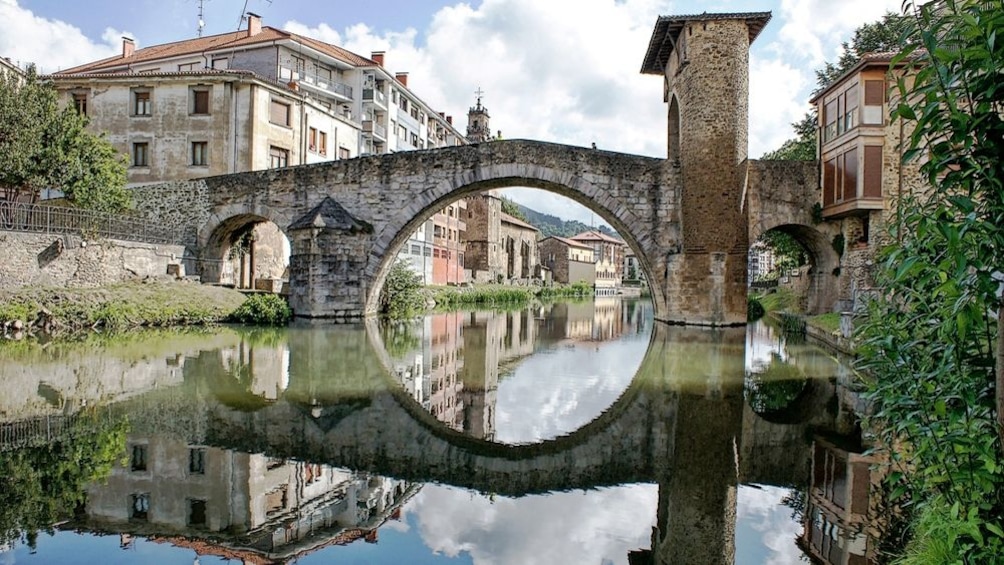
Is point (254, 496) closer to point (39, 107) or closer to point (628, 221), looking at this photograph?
point (628, 221)

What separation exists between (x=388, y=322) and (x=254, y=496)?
15397mm

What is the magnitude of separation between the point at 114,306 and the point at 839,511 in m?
16.0

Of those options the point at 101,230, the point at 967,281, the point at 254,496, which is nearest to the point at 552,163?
the point at 101,230

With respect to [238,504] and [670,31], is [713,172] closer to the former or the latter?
[670,31]

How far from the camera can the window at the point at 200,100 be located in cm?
2442

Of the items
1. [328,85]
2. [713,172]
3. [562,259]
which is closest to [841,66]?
[713,172]

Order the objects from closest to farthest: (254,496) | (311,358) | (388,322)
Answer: (254,496)
(311,358)
(388,322)

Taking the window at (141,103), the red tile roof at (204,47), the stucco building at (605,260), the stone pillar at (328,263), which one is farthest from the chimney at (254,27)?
the stucco building at (605,260)

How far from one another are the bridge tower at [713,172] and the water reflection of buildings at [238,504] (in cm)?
1468

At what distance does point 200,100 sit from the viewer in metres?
24.5

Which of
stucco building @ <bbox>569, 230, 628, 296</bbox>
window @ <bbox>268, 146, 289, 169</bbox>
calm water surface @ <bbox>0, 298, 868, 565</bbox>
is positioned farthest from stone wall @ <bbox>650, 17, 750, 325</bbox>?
stucco building @ <bbox>569, 230, 628, 296</bbox>

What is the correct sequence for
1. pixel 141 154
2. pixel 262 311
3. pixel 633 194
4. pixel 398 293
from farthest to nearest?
pixel 141 154 < pixel 398 293 < pixel 633 194 < pixel 262 311

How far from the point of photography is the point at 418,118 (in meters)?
44.5

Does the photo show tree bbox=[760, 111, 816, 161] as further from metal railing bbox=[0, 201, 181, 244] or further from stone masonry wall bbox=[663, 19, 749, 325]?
metal railing bbox=[0, 201, 181, 244]
